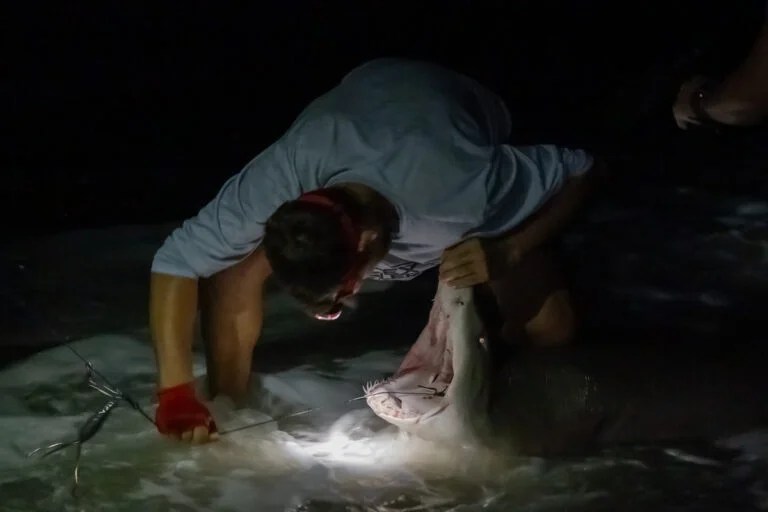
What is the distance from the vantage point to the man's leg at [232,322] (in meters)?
2.95

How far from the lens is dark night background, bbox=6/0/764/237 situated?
6.57 metres

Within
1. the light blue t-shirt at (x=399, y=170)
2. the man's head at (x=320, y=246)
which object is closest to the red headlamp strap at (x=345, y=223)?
the man's head at (x=320, y=246)

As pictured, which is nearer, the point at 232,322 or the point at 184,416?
the point at 184,416

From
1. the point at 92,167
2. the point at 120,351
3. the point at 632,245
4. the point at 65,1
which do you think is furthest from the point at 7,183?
the point at 632,245

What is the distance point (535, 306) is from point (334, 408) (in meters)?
0.68

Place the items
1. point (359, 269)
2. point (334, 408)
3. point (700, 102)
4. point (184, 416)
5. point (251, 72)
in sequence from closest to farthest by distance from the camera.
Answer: point (700, 102) < point (359, 269) < point (184, 416) < point (334, 408) < point (251, 72)

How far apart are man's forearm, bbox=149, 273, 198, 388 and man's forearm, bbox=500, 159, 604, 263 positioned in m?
0.85

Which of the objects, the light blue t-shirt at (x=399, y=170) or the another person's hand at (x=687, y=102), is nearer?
the another person's hand at (x=687, y=102)

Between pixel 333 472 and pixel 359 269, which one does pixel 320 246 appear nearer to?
pixel 359 269

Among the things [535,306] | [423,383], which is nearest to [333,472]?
[423,383]

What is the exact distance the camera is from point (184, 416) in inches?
107

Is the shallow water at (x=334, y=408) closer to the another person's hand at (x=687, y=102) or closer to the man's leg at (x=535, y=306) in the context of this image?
the man's leg at (x=535, y=306)

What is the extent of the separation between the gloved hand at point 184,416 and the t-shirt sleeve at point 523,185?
0.85 meters

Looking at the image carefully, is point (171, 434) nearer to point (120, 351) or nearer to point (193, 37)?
point (120, 351)
